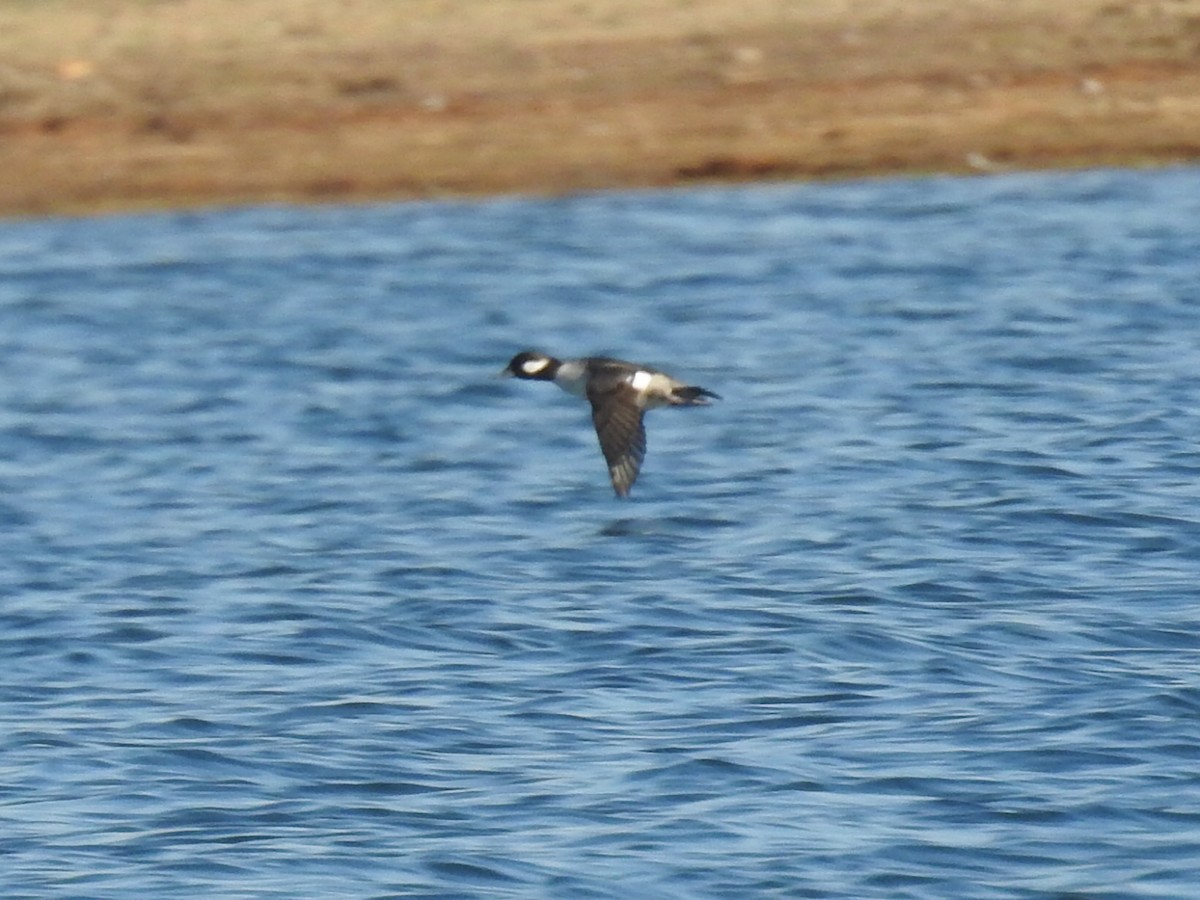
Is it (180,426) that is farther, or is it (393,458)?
(180,426)

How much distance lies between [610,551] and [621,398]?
134 cm

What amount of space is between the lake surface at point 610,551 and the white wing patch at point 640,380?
2.62ft

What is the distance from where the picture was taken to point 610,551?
10953 millimetres

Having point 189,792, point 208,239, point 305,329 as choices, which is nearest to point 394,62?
point 208,239

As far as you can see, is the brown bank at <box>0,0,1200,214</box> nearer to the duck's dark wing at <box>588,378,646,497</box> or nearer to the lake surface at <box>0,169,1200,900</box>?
the lake surface at <box>0,169,1200,900</box>

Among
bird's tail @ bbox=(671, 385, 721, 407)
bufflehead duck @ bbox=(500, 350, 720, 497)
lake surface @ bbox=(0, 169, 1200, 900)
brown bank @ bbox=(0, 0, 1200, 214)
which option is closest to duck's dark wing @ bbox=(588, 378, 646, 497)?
bufflehead duck @ bbox=(500, 350, 720, 497)

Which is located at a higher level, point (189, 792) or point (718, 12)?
point (718, 12)

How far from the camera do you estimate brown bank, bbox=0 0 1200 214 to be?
1853 centimetres

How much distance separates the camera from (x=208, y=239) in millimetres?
18812

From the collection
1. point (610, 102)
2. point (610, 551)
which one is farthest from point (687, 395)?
point (610, 102)

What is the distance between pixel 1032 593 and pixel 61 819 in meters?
3.82

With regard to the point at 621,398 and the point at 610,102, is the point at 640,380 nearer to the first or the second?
the point at 621,398

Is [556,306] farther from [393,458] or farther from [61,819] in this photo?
[61,819]

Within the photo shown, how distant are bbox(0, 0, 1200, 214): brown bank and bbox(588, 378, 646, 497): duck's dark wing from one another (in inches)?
350
